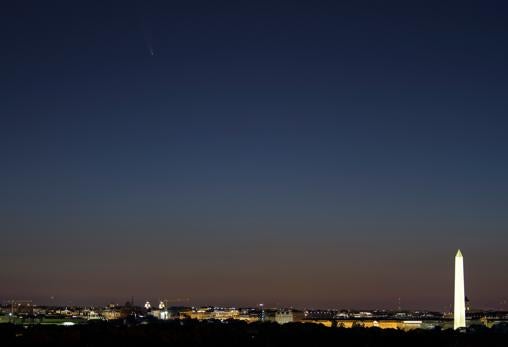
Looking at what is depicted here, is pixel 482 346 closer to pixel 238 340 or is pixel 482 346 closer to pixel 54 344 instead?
pixel 238 340

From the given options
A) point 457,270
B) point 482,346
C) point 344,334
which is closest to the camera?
point 482,346

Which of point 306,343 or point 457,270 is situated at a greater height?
point 457,270

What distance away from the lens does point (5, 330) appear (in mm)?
100688

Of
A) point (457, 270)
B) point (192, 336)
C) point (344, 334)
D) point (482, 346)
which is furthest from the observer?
point (344, 334)

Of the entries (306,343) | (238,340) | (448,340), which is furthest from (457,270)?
(238,340)

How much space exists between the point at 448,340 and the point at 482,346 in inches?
349

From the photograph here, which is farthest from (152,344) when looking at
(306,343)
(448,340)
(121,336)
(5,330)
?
(448,340)

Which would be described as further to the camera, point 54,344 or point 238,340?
point 238,340

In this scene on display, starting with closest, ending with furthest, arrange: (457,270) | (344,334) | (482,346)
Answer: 1. (482,346)
2. (457,270)
3. (344,334)

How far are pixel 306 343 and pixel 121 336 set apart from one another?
20.3 metres

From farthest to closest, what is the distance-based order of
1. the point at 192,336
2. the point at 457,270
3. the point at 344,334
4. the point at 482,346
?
the point at 344,334, the point at 192,336, the point at 457,270, the point at 482,346

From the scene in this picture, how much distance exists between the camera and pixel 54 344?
83.4 metres

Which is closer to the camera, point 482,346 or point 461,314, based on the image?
point 482,346

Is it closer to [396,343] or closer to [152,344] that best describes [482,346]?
[396,343]
